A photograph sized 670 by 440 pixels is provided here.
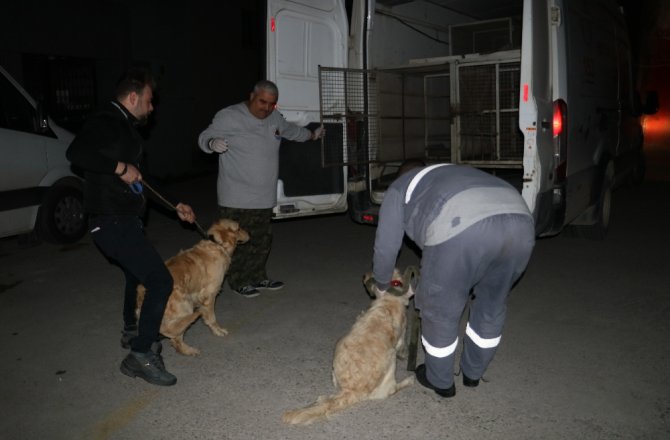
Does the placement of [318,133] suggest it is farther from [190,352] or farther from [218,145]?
[190,352]

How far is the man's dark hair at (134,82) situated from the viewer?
331cm

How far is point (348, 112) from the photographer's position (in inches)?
229

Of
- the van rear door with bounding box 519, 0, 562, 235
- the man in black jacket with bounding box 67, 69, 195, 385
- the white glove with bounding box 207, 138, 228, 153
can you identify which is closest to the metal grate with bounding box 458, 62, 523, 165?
the van rear door with bounding box 519, 0, 562, 235

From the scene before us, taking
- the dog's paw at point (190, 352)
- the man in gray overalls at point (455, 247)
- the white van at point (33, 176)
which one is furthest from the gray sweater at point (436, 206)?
the white van at point (33, 176)

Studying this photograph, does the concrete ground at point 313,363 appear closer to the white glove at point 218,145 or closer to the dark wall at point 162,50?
the white glove at point 218,145

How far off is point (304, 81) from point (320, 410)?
3.58 meters

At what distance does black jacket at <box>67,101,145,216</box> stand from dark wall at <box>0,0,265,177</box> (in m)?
7.65

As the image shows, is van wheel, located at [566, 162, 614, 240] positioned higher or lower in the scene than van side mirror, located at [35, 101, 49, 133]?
lower

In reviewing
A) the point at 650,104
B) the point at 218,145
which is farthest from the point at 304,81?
the point at 650,104

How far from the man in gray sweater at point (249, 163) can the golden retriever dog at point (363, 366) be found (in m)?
1.99

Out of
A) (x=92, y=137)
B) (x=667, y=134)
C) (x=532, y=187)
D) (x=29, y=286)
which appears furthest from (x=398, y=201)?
(x=667, y=134)

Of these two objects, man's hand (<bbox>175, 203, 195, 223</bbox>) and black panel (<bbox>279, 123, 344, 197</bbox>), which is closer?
man's hand (<bbox>175, 203, 195, 223</bbox>)

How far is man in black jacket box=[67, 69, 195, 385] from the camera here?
3.12 meters

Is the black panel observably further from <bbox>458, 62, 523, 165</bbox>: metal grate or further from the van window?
the van window
